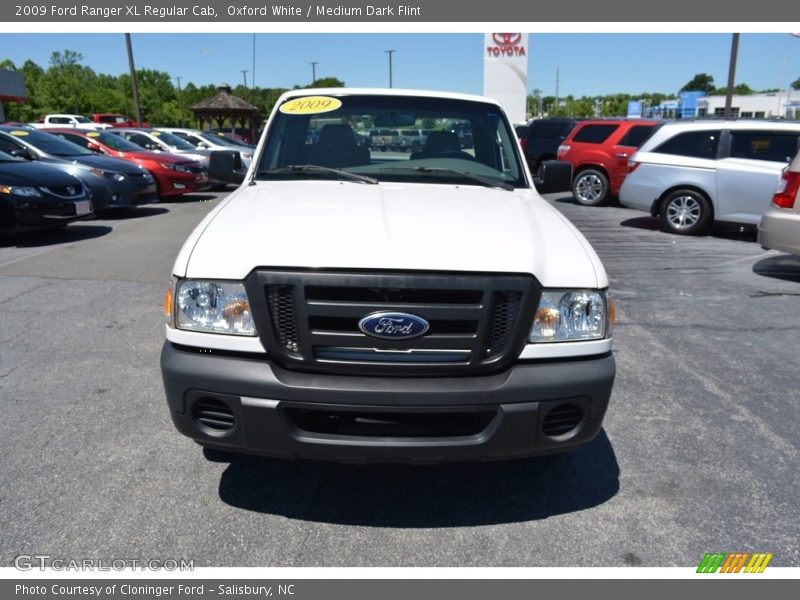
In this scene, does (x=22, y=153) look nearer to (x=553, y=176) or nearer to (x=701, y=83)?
(x=553, y=176)

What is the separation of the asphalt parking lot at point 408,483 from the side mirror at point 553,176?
1401 millimetres

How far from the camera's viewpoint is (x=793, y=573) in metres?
2.52

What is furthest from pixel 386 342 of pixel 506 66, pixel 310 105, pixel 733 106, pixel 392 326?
pixel 733 106

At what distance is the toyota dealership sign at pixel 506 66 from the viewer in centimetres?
3862

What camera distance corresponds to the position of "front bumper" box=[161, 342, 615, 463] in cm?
241

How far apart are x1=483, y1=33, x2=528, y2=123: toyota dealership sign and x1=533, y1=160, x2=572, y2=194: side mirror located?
3576 cm

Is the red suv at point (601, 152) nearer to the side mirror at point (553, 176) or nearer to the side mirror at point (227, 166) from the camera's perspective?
the side mirror at point (553, 176)

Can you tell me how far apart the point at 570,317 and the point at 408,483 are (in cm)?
115

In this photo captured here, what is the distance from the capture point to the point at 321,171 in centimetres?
371

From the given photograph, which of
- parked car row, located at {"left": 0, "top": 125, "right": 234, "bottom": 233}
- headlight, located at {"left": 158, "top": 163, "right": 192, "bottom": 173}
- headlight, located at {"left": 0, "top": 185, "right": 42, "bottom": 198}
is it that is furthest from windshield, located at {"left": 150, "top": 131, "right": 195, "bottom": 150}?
headlight, located at {"left": 0, "top": 185, "right": 42, "bottom": 198}
